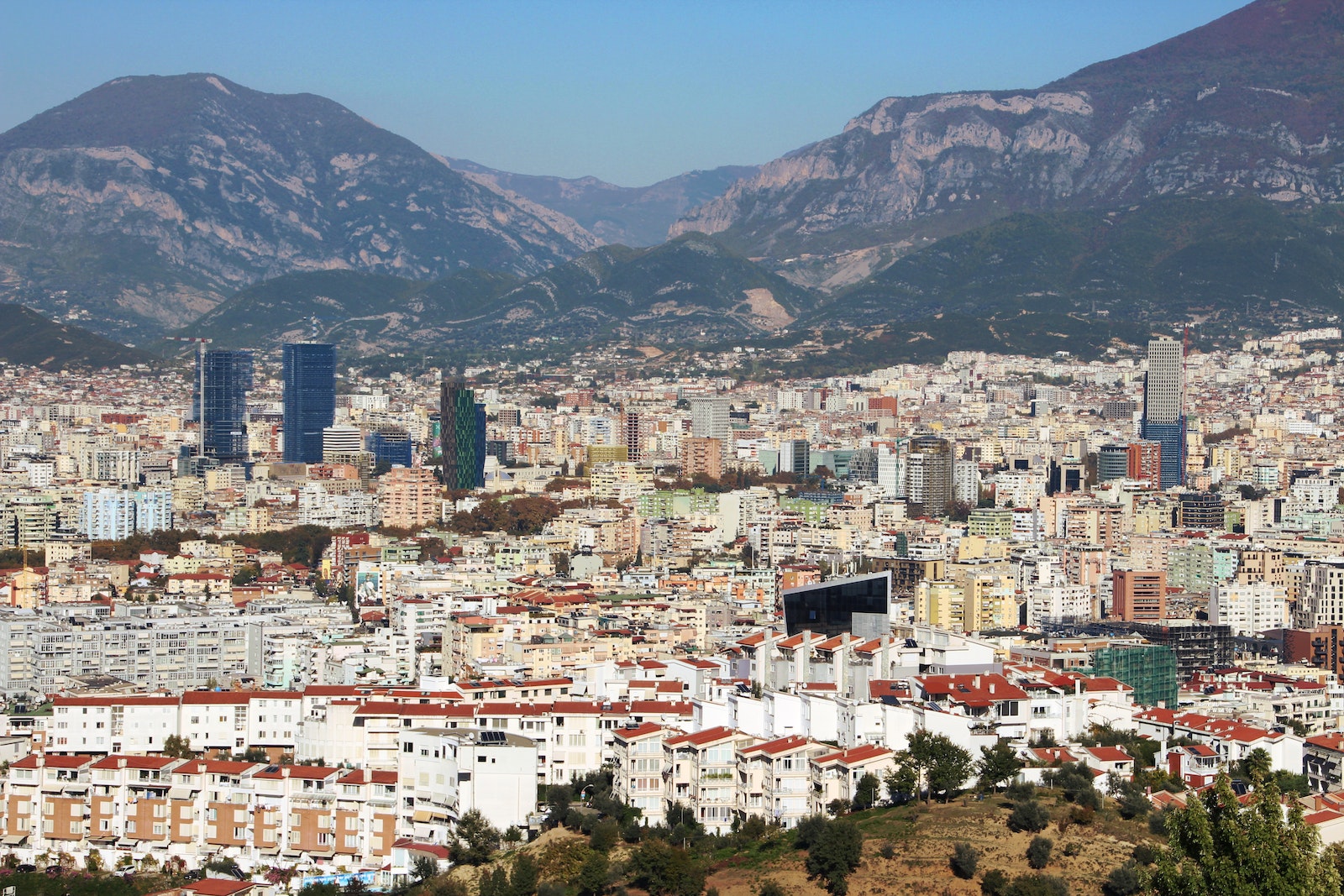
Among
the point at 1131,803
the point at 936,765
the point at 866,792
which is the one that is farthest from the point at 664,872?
the point at 1131,803

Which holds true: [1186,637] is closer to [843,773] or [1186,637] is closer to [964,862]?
[843,773]

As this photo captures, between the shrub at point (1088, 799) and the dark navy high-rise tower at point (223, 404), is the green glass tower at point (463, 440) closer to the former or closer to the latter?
the dark navy high-rise tower at point (223, 404)

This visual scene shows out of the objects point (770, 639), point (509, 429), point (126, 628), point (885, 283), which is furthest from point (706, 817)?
point (885, 283)

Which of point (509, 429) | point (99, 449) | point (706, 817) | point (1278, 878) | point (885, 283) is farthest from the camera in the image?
point (885, 283)

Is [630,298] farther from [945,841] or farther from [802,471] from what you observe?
[945,841]

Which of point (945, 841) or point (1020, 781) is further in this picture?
point (1020, 781)

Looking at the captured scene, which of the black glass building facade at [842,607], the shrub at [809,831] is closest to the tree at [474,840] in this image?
the shrub at [809,831]
